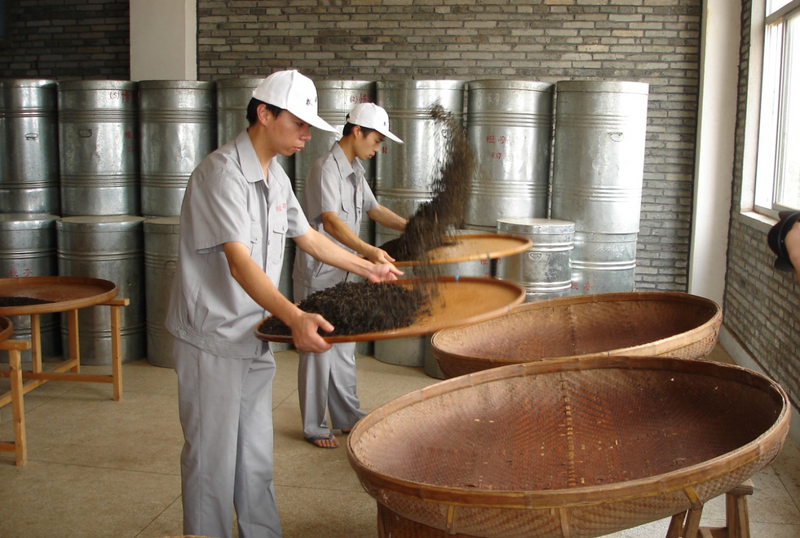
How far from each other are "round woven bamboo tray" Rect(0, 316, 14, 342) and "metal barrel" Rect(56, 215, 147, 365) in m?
1.86

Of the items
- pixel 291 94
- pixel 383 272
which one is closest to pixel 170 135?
pixel 383 272

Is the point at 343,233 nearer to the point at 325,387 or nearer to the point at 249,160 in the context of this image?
the point at 325,387

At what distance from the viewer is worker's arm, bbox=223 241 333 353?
2.14m

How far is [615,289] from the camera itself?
5285mm

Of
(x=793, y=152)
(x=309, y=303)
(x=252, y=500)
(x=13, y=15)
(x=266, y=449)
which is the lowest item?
(x=252, y=500)

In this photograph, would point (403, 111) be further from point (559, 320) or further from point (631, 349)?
point (631, 349)

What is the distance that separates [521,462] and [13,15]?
744 centimetres

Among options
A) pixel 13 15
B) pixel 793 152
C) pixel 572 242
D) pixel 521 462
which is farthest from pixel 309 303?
pixel 13 15

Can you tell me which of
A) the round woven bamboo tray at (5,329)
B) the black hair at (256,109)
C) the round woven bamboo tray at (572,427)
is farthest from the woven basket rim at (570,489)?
the round woven bamboo tray at (5,329)

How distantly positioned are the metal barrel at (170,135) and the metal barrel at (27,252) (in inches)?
28.9

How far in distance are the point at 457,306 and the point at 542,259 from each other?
98.7 inches

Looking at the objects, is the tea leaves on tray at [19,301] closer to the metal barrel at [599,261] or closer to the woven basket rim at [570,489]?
the woven basket rim at [570,489]

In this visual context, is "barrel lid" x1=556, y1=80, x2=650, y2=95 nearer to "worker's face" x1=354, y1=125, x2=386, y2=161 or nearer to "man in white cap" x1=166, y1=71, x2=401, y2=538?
"worker's face" x1=354, y1=125, x2=386, y2=161

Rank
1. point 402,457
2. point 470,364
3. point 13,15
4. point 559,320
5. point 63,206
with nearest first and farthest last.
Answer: point 402,457, point 470,364, point 559,320, point 63,206, point 13,15
